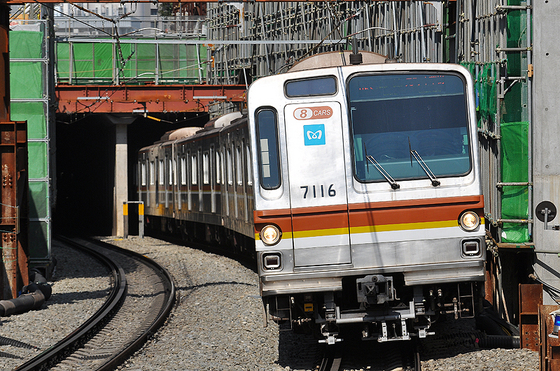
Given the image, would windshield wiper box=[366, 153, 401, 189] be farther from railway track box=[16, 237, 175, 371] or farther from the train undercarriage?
railway track box=[16, 237, 175, 371]

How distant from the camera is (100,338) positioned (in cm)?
958

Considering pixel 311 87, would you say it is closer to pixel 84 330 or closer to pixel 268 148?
pixel 268 148

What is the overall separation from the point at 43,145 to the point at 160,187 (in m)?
9.18

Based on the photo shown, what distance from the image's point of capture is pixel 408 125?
7199 millimetres

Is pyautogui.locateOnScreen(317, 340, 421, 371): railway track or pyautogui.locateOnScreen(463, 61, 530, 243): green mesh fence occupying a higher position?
pyautogui.locateOnScreen(463, 61, 530, 243): green mesh fence

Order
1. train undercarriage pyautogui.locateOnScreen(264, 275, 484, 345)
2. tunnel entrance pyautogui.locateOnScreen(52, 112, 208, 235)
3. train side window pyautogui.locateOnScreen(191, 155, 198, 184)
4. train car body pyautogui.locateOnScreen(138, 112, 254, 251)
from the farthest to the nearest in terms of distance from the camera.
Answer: tunnel entrance pyautogui.locateOnScreen(52, 112, 208, 235) < train side window pyautogui.locateOnScreen(191, 155, 198, 184) < train car body pyautogui.locateOnScreen(138, 112, 254, 251) < train undercarriage pyautogui.locateOnScreen(264, 275, 484, 345)

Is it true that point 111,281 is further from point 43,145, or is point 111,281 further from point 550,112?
point 550,112

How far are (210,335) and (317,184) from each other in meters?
2.93

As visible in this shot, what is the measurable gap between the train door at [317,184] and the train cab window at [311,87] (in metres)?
0.11

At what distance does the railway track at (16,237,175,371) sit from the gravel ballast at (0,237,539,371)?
20cm

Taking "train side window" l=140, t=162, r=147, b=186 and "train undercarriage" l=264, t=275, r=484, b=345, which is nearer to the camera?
"train undercarriage" l=264, t=275, r=484, b=345

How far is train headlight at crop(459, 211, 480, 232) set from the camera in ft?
23.1

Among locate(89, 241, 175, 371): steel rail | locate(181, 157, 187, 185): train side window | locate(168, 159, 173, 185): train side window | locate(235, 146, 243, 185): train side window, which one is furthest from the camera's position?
locate(168, 159, 173, 185): train side window

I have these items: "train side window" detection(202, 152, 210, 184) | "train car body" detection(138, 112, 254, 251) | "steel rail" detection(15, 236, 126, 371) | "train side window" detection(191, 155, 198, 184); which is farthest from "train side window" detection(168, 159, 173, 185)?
"steel rail" detection(15, 236, 126, 371)
